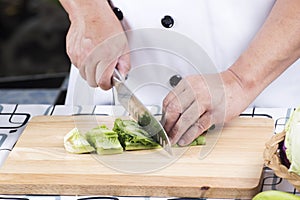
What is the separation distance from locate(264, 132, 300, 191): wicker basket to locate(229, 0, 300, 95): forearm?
0.25 m

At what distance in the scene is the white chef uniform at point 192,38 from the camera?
158 cm

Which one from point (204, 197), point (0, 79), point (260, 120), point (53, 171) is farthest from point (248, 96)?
point (0, 79)

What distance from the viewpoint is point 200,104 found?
148 centimetres

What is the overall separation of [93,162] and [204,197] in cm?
20

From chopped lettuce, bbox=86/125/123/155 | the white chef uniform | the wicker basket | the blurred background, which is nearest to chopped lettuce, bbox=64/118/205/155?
chopped lettuce, bbox=86/125/123/155

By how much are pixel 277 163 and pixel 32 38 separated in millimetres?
2192

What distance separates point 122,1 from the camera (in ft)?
5.34

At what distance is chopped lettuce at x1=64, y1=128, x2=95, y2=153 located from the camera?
4.75ft

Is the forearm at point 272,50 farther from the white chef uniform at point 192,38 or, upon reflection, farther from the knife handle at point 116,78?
the knife handle at point 116,78

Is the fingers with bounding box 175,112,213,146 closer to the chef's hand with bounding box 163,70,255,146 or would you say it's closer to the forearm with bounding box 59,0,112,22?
the chef's hand with bounding box 163,70,255,146

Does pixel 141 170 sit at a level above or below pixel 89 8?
below

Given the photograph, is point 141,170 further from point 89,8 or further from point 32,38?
point 32,38

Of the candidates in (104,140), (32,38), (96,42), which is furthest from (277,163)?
(32,38)

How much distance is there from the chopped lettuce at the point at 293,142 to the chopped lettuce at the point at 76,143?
36 centimetres
